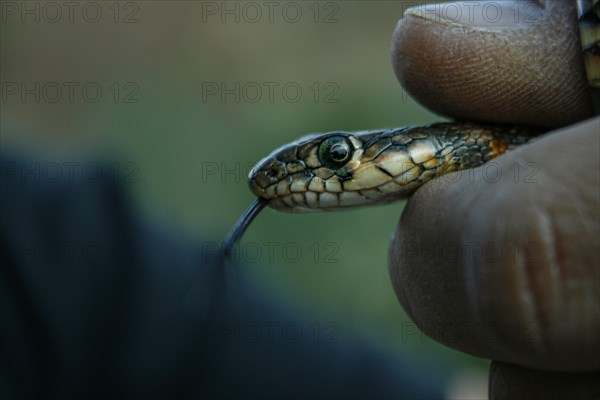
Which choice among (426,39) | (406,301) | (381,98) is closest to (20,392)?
(406,301)

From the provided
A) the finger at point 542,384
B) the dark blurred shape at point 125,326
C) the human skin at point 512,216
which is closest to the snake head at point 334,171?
the human skin at point 512,216

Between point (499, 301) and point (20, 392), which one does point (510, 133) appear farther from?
point (20, 392)
